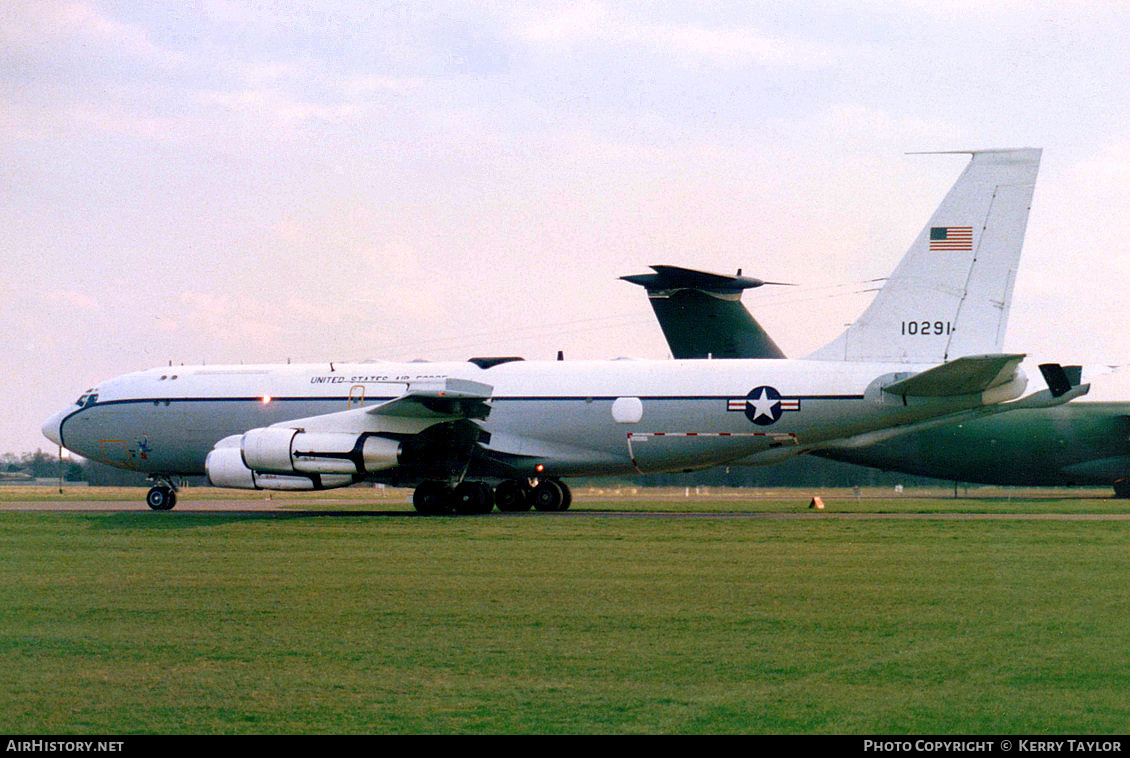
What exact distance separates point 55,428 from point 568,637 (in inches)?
1219

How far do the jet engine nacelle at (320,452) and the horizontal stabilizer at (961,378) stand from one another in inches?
458

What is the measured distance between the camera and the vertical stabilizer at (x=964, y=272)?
95.2 feet

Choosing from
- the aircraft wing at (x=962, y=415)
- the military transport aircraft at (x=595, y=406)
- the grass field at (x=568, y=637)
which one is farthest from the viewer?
the aircraft wing at (x=962, y=415)

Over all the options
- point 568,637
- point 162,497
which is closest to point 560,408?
point 162,497

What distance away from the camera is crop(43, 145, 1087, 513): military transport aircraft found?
95.7ft

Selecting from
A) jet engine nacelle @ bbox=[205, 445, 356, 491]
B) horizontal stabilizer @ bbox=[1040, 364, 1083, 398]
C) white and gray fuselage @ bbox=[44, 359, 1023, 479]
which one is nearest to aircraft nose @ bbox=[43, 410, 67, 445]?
white and gray fuselage @ bbox=[44, 359, 1023, 479]

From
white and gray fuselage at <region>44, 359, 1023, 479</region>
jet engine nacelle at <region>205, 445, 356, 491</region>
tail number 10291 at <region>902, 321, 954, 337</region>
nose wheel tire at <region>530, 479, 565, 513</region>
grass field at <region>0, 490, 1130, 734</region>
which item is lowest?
grass field at <region>0, 490, 1130, 734</region>

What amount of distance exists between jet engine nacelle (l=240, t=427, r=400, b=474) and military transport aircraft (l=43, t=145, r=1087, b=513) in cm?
4

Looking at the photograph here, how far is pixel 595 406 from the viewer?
1264 inches

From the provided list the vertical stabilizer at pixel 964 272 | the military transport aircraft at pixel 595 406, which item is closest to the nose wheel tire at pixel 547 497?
the military transport aircraft at pixel 595 406

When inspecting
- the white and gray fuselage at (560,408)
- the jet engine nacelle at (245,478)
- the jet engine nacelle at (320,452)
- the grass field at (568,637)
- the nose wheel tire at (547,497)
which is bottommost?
the grass field at (568,637)

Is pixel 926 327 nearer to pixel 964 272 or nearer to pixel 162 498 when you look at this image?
pixel 964 272

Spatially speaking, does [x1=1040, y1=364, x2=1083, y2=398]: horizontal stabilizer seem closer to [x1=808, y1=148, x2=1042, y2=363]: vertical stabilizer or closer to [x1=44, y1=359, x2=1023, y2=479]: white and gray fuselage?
[x1=808, y1=148, x2=1042, y2=363]: vertical stabilizer

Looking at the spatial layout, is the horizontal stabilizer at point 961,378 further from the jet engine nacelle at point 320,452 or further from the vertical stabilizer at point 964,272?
the jet engine nacelle at point 320,452
